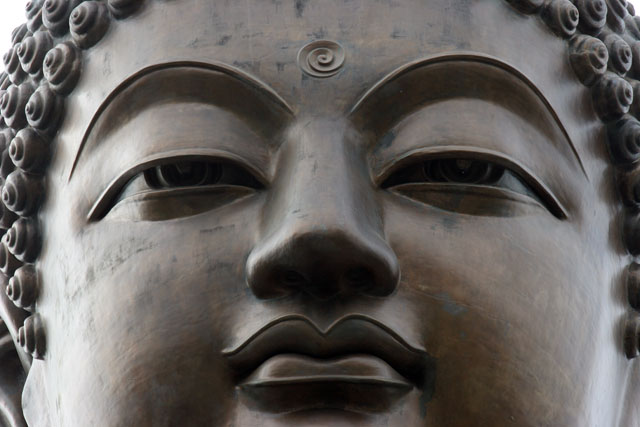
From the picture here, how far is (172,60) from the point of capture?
5.04m

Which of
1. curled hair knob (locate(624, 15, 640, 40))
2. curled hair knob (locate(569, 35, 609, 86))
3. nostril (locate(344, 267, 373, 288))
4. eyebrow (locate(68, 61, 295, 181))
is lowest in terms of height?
nostril (locate(344, 267, 373, 288))

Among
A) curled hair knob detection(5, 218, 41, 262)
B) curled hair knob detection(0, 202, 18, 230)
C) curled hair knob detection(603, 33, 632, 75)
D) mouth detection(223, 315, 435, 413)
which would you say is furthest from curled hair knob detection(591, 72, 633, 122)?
curled hair knob detection(0, 202, 18, 230)

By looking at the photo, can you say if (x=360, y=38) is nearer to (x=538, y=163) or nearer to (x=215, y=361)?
(x=538, y=163)

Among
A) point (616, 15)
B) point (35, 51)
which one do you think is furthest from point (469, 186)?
point (35, 51)

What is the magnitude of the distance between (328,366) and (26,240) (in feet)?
4.81

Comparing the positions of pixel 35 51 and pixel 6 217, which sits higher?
pixel 35 51

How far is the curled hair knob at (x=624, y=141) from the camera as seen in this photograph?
5395 millimetres

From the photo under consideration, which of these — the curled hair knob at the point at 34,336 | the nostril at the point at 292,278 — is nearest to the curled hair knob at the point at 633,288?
the nostril at the point at 292,278

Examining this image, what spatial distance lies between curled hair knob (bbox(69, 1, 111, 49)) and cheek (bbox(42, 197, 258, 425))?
0.76m

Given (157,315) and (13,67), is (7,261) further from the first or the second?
(157,315)

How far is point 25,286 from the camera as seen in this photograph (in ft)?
17.7

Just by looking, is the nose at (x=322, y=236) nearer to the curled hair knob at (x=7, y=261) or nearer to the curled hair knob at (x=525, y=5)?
the curled hair knob at (x=525, y=5)

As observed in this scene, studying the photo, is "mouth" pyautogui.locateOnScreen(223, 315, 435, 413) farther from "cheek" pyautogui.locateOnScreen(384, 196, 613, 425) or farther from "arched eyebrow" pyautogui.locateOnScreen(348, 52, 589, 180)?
"arched eyebrow" pyautogui.locateOnScreen(348, 52, 589, 180)

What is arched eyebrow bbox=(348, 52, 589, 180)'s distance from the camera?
4.90 m
